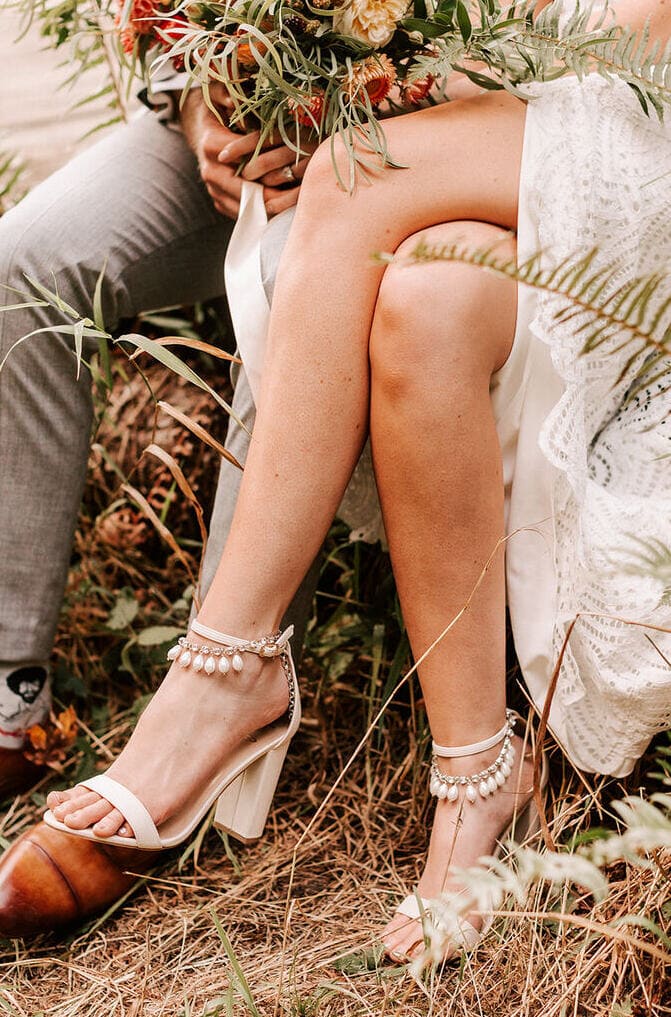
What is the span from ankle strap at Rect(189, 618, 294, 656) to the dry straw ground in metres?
0.24

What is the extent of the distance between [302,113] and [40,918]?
977 mm

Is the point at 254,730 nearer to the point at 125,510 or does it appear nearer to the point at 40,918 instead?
the point at 40,918

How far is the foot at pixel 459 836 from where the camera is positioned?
105cm

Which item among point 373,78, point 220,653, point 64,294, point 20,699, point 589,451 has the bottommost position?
point 20,699

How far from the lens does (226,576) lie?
104 centimetres

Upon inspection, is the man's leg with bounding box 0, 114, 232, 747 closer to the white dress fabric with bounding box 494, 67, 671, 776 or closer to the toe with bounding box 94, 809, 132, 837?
the toe with bounding box 94, 809, 132, 837

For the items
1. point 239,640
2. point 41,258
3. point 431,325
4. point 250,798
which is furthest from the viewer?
point 41,258

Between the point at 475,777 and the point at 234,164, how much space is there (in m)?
0.81

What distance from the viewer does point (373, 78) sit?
1.05 m

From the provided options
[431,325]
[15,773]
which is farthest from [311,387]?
[15,773]

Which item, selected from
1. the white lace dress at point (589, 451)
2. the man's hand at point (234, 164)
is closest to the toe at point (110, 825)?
the white lace dress at point (589, 451)

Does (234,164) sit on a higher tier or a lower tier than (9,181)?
higher

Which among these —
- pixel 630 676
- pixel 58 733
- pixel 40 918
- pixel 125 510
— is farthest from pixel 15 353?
pixel 630 676

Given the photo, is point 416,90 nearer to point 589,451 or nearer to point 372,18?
point 372,18
